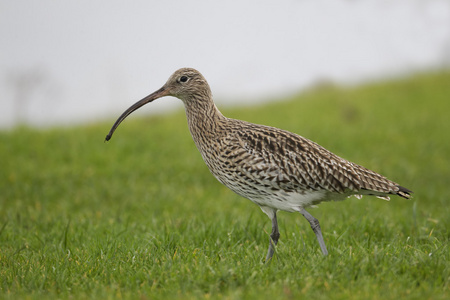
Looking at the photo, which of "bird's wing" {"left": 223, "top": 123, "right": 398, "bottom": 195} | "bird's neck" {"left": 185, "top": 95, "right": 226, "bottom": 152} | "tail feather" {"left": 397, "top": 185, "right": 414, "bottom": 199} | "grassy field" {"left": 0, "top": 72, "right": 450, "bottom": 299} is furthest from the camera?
"bird's neck" {"left": 185, "top": 95, "right": 226, "bottom": 152}

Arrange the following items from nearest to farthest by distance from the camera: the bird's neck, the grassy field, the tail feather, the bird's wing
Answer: the grassy field
the bird's wing
the tail feather
the bird's neck

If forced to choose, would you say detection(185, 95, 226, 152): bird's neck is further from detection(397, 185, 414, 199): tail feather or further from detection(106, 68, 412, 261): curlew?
detection(397, 185, 414, 199): tail feather

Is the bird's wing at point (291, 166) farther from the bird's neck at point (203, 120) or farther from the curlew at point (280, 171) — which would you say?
the bird's neck at point (203, 120)

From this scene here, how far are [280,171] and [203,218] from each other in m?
2.44

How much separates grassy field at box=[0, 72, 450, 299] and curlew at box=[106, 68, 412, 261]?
0.54m

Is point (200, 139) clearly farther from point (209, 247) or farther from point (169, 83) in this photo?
point (209, 247)

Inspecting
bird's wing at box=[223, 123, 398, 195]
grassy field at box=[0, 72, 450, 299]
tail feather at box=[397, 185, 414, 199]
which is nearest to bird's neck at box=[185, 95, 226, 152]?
bird's wing at box=[223, 123, 398, 195]

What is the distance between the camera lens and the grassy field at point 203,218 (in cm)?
439

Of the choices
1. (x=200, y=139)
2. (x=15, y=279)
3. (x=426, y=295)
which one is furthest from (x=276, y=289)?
(x=15, y=279)

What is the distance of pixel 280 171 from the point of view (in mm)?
5082

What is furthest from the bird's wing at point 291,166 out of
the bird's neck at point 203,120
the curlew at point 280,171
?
the bird's neck at point 203,120

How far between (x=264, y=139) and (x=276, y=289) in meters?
1.70

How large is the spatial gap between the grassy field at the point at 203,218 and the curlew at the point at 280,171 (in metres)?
0.54

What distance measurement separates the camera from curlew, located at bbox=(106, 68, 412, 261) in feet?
16.7
